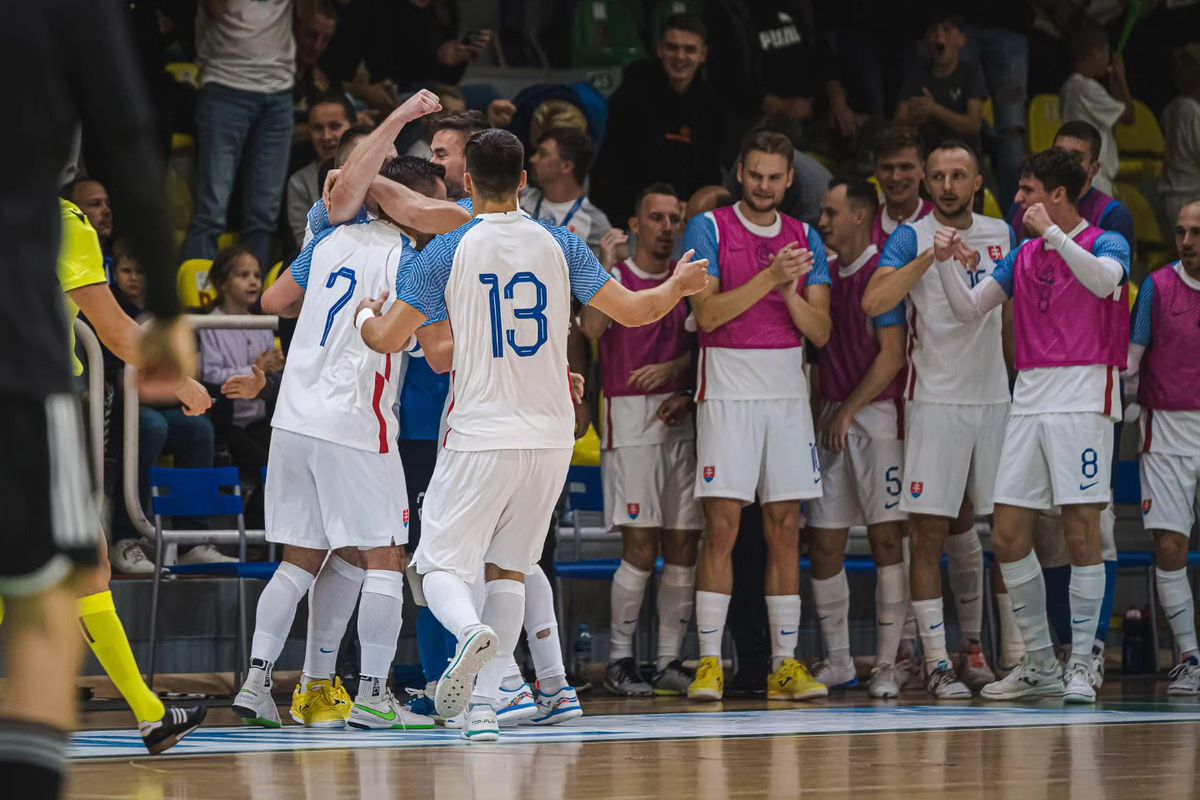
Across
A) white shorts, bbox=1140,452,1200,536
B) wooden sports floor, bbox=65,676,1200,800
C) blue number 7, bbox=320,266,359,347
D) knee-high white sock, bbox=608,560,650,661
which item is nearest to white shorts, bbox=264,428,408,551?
→ blue number 7, bbox=320,266,359,347

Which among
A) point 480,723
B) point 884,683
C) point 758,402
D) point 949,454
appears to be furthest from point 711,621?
point 480,723

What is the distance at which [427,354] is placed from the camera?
6.83m

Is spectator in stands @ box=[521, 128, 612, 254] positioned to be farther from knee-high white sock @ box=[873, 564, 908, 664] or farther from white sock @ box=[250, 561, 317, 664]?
white sock @ box=[250, 561, 317, 664]

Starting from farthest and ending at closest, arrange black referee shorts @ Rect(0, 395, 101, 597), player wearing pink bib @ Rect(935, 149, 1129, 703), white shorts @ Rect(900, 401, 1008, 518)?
1. white shorts @ Rect(900, 401, 1008, 518)
2. player wearing pink bib @ Rect(935, 149, 1129, 703)
3. black referee shorts @ Rect(0, 395, 101, 597)

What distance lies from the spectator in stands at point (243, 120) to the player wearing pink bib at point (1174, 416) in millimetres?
5313

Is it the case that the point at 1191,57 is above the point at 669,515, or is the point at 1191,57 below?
above

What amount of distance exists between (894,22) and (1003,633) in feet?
19.5

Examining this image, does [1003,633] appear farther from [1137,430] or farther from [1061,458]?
[1137,430]

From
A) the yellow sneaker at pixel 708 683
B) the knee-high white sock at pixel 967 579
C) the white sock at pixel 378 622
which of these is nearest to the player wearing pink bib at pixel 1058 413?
the knee-high white sock at pixel 967 579

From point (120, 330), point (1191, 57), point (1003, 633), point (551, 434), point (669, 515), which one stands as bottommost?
point (1003, 633)

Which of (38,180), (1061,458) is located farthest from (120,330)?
(1061,458)

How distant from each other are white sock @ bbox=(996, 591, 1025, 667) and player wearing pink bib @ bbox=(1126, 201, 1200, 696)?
0.79 metres

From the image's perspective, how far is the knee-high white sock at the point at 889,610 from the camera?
29.3 ft

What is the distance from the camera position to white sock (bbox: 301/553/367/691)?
709 centimetres
